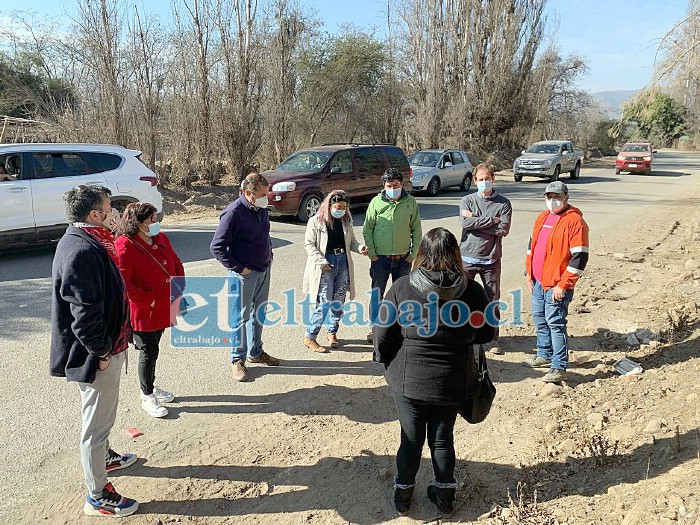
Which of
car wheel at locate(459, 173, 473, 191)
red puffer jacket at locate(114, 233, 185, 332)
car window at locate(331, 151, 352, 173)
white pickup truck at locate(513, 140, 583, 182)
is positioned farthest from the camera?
white pickup truck at locate(513, 140, 583, 182)

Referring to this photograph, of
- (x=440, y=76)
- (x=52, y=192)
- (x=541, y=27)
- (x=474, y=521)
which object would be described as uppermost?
(x=541, y=27)

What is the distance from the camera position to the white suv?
28.7ft

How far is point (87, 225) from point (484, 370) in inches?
94.5

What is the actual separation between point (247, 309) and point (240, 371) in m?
0.57

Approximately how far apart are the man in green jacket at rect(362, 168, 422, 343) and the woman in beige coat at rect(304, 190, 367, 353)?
0.20 metres

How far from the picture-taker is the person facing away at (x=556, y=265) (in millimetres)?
4723

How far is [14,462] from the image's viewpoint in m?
3.66

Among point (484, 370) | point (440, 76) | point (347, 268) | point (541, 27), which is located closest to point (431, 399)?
point (484, 370)

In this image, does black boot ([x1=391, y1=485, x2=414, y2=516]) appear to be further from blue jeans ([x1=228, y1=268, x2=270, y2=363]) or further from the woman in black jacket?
blue jeans ([x1=228, y1=268, x2=270, y2=363])

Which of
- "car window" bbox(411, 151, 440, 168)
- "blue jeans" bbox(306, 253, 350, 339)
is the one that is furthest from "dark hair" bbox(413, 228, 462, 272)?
"car window" bbox(411, 151, 440, 168)

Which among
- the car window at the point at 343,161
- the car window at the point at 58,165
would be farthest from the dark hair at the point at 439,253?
the car window at the point at 343,161

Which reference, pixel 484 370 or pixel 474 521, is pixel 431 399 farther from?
pixel 474 521

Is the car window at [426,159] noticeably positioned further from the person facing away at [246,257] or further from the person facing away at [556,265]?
the person facing away at [246,257]

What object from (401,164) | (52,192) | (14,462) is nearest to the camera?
(14,462)
